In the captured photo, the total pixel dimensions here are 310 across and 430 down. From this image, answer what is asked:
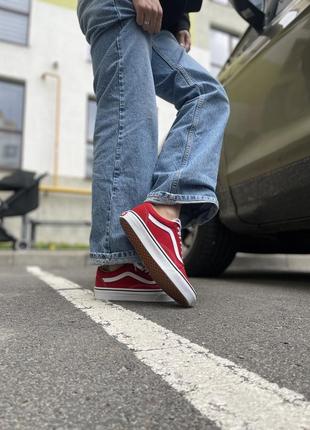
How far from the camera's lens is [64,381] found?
0.77 meters

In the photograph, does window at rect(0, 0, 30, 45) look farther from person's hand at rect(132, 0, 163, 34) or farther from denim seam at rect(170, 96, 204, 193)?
denim seam at rect(170, 96, 204, 193)

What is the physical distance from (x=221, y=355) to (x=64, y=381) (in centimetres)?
31

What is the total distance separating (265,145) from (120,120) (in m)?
0.77

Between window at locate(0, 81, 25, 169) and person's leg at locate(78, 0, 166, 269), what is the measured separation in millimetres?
7296

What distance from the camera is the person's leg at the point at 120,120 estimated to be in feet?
4.64

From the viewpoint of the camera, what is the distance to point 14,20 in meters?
8.70

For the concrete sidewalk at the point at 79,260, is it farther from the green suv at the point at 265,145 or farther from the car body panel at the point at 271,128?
the car body panel at the point at 271,128

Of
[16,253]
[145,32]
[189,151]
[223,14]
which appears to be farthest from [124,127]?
[223,14]

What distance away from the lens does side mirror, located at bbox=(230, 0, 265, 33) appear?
80.5 inches

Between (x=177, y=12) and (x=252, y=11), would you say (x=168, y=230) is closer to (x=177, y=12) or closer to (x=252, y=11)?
(x=177, y=12)

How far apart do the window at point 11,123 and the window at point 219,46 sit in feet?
16.0

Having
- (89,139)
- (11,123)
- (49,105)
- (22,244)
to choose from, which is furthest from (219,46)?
(22,244)

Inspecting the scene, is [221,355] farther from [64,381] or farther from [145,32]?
[145,32]

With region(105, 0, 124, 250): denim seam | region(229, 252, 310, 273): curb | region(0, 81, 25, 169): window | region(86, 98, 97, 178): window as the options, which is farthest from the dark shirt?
region(86, 98, 97, 178): window
